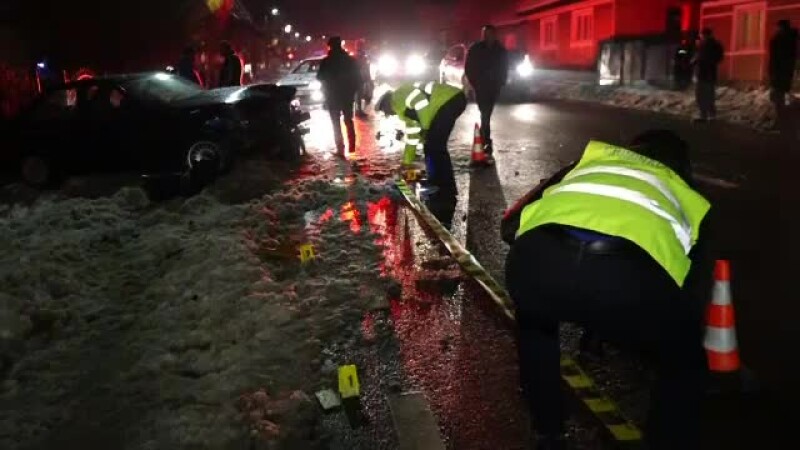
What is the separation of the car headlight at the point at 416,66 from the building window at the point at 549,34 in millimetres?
8687

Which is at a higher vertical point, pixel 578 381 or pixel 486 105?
pixel 486 105

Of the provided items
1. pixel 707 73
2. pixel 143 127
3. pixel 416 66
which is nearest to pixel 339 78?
pixel 143 127

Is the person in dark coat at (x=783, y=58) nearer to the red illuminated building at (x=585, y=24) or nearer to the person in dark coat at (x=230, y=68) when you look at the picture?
the person in dark coat at (x=230, y=68)

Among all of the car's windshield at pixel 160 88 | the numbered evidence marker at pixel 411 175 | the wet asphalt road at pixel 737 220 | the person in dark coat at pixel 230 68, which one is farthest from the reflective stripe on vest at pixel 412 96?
the person in dark coat at pixel 230 68

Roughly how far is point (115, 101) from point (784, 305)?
8272 millimetres

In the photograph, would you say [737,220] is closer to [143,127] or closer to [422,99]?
[422,99]

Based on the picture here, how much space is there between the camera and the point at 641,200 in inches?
103

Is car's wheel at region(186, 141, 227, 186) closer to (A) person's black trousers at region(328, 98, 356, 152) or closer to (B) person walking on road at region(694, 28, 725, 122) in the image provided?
(A) person's black trousers at region(328, 98, 356, 152)

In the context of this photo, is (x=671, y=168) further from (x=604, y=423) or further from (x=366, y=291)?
(x=366, y=291)

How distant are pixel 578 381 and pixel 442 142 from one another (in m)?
4.82

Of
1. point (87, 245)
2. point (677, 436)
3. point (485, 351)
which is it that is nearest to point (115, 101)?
point (87, 245)

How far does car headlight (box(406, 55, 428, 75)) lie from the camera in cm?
3581

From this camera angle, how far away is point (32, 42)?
18547 millimetres

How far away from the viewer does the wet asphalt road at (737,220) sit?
3.68m
